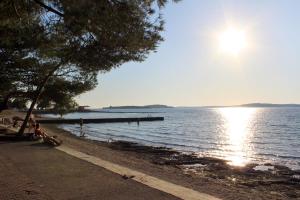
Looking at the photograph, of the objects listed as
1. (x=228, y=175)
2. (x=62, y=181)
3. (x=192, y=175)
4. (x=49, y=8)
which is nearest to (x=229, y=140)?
(x=228, y=175)

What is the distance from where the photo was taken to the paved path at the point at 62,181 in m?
9.37

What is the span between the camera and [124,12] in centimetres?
1023

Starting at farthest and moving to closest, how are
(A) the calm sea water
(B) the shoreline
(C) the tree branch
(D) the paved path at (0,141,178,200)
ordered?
1. (A) the calm sea water
2. (B) the shoreline
3. (C) the tree branch
4. (D) the paved path at (0,141,178,200)

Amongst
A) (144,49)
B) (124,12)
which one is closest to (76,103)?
(144,49)

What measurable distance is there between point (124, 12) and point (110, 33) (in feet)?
2.59

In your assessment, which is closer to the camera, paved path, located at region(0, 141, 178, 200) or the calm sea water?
paved path, located at region(0, 141, 178, 200)

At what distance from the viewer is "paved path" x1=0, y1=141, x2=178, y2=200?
9.37 meters

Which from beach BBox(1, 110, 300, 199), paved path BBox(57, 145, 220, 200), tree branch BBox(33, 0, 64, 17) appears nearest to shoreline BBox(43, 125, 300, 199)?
beach BBox(1, 110, 300, 199)

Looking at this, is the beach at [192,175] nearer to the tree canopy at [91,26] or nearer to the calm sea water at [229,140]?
the tree canopy at [91,26]

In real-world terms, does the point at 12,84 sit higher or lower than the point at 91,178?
higher

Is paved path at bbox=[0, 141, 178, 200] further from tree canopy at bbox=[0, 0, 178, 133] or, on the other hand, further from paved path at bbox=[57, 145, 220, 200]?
tree canopy at bbox=[0, 0, 178, 133]

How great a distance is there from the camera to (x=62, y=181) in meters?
10.9

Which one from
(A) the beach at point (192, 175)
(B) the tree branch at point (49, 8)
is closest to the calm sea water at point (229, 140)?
(A) the beach at point (192, 175)

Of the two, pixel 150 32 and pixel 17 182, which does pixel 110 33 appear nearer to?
pixel 150 32
